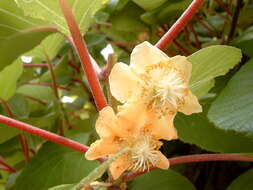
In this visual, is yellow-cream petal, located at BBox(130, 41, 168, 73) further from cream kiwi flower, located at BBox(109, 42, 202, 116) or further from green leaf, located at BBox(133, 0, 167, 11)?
green leaf, located at BBox(133, 0, 167, 11)

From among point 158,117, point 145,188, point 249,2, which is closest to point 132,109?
point 158,117

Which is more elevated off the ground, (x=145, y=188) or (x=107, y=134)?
(x=107, y=134)

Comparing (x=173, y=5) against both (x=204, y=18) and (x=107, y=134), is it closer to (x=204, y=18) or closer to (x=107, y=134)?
→ (x=204, y=18)

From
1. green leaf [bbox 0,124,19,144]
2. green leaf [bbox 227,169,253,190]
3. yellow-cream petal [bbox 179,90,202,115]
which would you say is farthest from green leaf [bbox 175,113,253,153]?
green leaf [bbox 0,124,19,144]

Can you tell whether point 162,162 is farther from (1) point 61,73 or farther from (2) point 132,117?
(1) point 61,73

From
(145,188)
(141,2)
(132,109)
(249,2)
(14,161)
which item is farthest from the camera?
(14,161)

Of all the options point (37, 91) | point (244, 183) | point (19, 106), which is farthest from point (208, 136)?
point (37, 91)
